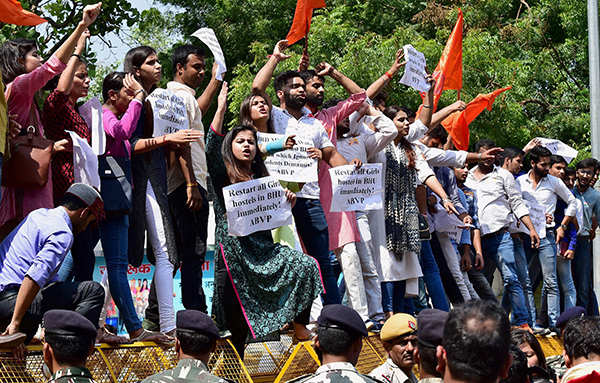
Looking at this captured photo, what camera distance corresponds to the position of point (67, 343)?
450 centimetres

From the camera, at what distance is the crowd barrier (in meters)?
5.50

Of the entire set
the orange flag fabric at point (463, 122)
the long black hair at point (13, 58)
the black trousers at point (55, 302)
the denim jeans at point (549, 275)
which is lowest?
the denim jeans at point (549, 275)

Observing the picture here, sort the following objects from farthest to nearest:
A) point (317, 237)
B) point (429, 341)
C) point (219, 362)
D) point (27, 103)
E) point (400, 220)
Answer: point (400, 220), point (317, 237), point (219, 362), point (27, 103), point (429, 341)

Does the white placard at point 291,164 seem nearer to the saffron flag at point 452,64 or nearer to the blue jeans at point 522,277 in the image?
the blue jeans at point 522,277

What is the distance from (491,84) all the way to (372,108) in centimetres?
1044

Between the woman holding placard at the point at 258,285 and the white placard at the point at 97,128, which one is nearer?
the white placard at the point at 97,128

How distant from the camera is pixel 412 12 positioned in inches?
927

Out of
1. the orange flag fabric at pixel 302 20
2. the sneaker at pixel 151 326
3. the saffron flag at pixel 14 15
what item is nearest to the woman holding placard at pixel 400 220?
the orange flag fabric at pixel 302 20

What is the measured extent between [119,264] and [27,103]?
1.31 meters

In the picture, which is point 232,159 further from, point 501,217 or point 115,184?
point 501,217

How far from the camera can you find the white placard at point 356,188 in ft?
26.2

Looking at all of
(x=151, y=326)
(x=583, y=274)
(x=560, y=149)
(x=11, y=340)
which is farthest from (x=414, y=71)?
(x=11, y=340)

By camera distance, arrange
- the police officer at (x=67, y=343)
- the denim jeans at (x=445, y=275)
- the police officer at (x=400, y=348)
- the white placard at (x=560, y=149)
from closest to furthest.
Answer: the police officer at (x=67, y=343) < the police officer at (x=400, y=348) < the denim jeans at (x=445, y=275) < the white placard at (x=560, y=149)

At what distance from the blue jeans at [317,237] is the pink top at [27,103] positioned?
2289mm
